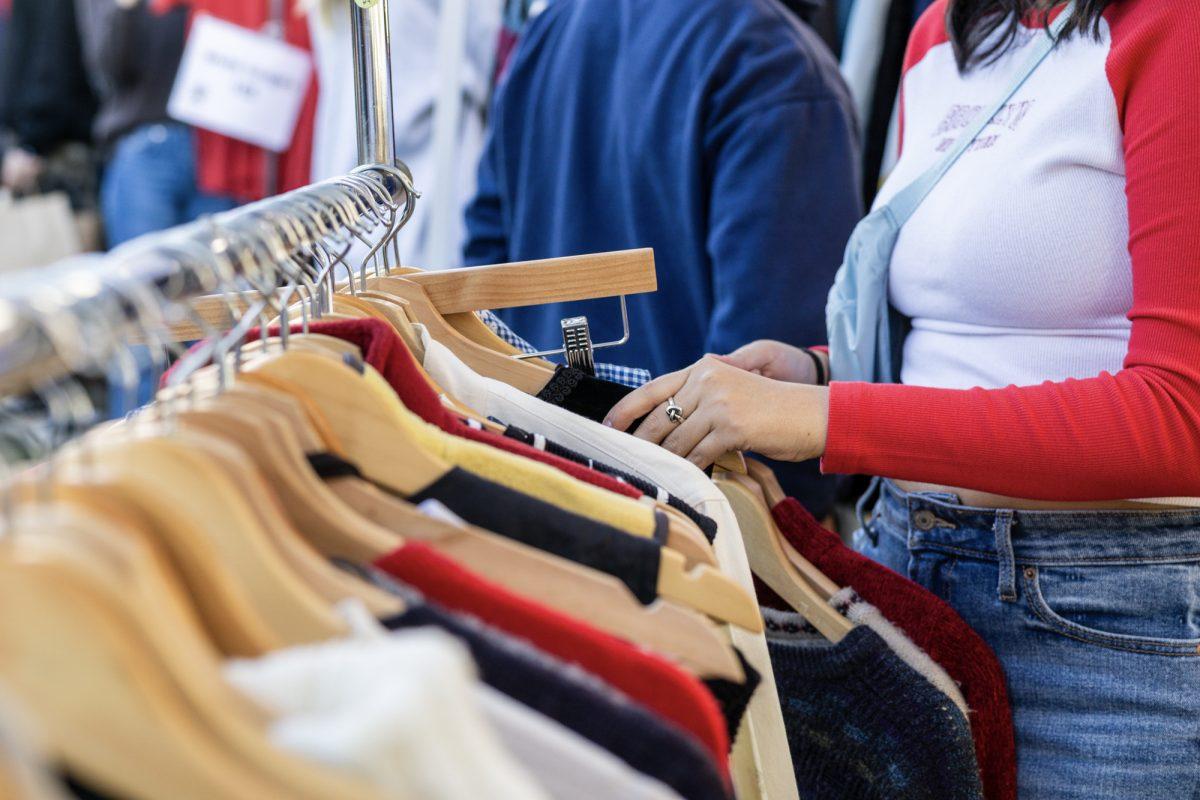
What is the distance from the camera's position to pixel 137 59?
268cm

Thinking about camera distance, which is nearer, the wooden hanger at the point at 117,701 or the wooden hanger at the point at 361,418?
the wooden hanger at the point at 117,701

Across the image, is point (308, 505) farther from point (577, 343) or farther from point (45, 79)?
point (45, 79)

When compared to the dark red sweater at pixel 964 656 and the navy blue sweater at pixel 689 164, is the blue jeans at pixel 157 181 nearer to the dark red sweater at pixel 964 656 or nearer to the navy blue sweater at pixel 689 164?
the navy blue sweater at pixel 689 164

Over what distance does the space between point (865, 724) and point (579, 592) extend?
408mm

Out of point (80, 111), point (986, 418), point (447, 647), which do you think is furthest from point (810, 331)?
point (80, 111)

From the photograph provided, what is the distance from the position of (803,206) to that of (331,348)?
78cm

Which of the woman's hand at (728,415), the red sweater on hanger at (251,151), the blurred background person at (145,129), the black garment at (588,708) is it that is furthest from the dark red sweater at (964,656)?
the blurred background person at (145,129)

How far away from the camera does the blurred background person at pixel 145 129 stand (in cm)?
262

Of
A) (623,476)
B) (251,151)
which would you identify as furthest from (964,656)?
(251,151)

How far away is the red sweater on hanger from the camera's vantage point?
8.03 feet

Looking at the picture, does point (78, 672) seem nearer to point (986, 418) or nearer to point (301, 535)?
point (301, 535)

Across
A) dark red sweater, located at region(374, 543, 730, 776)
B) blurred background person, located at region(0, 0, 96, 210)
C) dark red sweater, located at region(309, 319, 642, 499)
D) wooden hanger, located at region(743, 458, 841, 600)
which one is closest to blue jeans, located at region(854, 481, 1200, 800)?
wooden hanger, located at region(743, 458, 841, 600)

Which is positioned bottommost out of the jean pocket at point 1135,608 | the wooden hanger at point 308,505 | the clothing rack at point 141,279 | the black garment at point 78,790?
the jean pocket at point 1135,608

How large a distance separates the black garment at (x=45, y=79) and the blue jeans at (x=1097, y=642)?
3.09m
